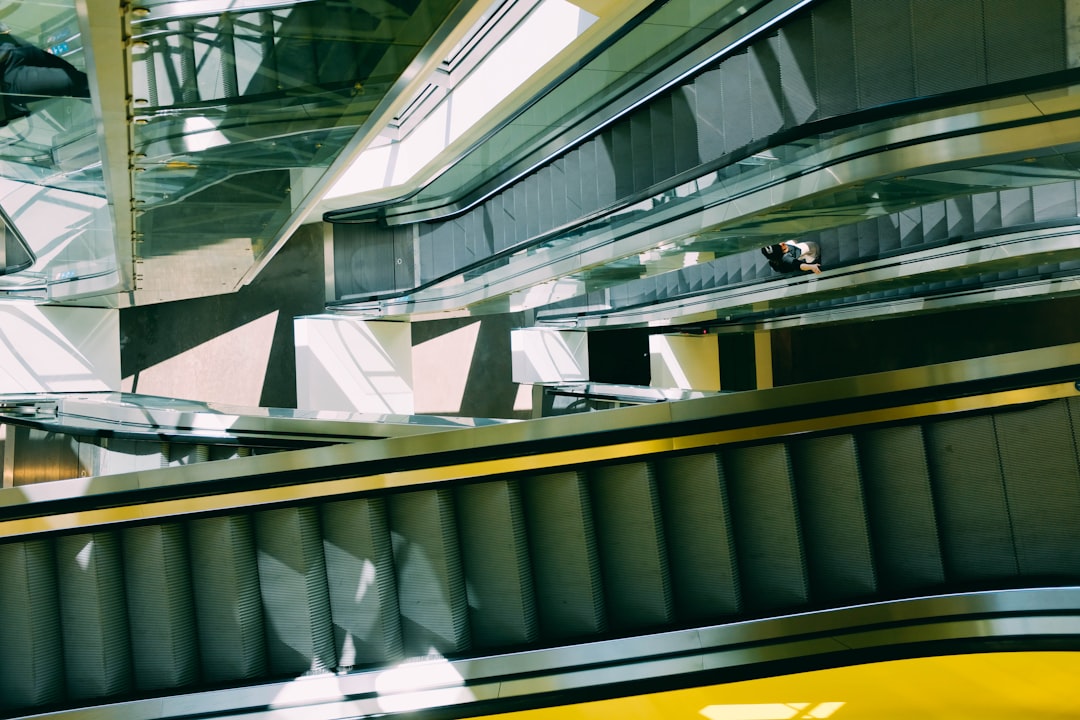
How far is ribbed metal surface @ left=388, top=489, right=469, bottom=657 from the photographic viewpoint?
3119 millimetres

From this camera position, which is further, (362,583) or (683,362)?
(683,362)

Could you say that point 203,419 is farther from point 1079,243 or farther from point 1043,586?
point 1079,243

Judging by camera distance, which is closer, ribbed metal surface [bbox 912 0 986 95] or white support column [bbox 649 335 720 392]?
ribbed metal surface [bbox 912 0 986 95]

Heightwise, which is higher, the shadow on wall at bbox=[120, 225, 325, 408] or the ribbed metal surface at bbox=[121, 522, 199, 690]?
the shadow on wall at bbox=[120, 225, 325, 408]

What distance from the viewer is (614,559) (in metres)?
3.20

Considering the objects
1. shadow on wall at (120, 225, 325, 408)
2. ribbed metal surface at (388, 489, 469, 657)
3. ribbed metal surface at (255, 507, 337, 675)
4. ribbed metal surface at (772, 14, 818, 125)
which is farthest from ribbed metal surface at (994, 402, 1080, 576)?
shadow on wall at (120, 225, 325, 408)

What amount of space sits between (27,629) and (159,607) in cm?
57

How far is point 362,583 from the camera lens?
10.4 ft

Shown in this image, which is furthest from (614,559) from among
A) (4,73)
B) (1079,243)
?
(1079,243)

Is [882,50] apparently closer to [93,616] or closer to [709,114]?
[709,114]

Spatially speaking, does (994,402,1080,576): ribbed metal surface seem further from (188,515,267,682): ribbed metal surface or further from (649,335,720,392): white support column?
(649,335,720,392): white support column

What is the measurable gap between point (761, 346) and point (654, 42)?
8582mm

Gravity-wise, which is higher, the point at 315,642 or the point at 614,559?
the point at 614,559

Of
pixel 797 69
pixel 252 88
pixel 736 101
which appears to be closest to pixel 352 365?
pixel 736 101
